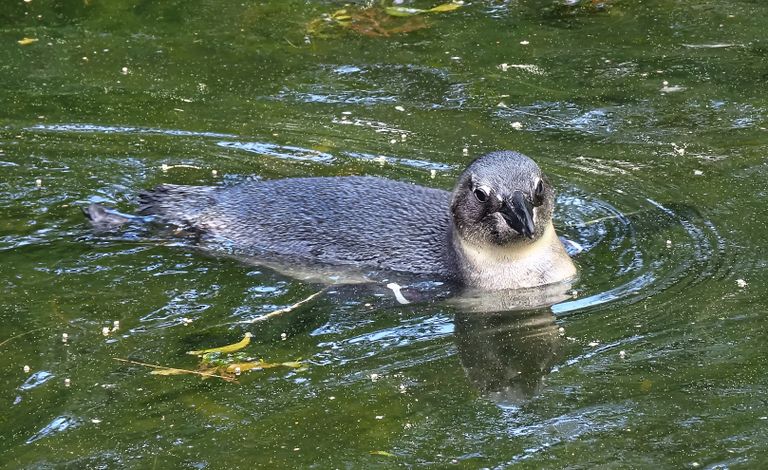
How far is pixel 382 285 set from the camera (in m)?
8.17

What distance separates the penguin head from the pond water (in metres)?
0.46

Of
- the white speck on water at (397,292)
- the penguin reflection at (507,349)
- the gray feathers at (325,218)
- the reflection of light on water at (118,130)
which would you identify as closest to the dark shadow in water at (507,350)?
the penguin reflection at (507,349)

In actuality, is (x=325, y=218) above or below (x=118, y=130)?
below

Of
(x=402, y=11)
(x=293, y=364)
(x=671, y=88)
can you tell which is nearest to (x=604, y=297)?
(x=293, y=364)

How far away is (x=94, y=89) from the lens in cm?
1122

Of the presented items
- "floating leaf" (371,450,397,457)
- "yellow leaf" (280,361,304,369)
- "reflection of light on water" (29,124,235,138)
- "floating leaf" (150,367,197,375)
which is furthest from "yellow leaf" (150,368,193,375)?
"reflection of light on water" (29,124,235,138)

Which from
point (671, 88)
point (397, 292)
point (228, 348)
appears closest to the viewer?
point (228, 348)

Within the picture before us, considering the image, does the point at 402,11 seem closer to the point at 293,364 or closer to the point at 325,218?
the point at 325,218

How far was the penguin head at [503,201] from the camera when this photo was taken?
772 cm

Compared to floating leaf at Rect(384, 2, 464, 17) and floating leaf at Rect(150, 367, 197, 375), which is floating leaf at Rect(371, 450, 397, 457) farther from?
floating leaf at Rect(384, 2, 464, 17)

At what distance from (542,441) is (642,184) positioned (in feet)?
12.1

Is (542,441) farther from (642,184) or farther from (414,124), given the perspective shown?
(414,124)

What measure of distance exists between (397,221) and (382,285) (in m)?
0.50

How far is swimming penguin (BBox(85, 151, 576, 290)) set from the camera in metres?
7.84
